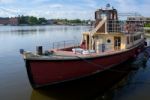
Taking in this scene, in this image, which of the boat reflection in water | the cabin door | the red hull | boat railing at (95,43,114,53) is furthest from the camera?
the cabin door

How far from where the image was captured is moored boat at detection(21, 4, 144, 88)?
46.0 feet

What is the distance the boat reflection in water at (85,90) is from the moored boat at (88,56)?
0.53m

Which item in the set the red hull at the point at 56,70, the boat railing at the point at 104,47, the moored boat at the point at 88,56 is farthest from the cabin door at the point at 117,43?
the red hull at the point at 56,70

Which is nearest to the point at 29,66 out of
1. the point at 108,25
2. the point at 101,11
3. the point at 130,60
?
the point at 108,25

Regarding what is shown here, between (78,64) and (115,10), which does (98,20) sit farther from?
(78,64)

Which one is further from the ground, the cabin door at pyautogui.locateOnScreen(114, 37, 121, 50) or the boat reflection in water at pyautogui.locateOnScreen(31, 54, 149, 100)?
the cabin door at pyautogui.locateOnScreen(114, 37, 121, 50)

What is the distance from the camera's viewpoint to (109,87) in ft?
51.9

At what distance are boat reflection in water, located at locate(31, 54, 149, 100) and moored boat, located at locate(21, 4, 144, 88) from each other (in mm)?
531

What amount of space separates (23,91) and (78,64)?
3727 mm

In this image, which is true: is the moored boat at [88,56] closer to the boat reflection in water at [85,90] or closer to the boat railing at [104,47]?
the boat railing at [104,47]

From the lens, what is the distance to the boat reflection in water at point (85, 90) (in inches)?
553

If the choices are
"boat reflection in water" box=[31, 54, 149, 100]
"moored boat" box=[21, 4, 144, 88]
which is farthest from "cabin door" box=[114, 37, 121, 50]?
"boat reflection in water" box=[31, 54, 149, 100]

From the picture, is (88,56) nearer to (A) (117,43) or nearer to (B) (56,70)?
(B) (56,70)

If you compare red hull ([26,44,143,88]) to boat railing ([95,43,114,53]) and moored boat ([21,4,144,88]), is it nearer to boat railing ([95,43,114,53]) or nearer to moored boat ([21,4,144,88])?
moored boat ([21,4,144,88])
